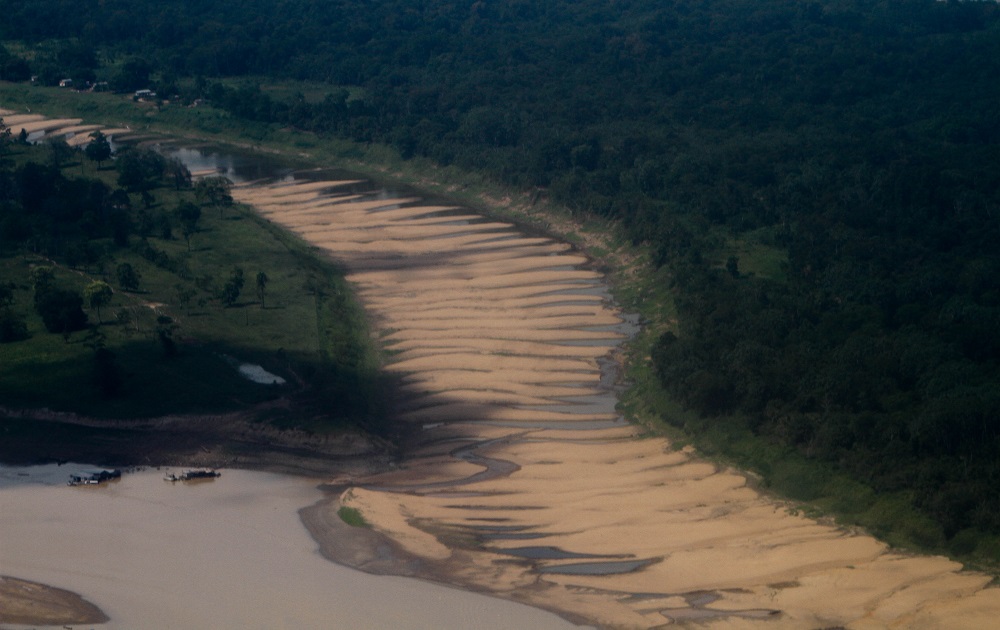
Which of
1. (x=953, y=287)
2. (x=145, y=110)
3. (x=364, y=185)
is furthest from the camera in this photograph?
(x=145, y=110)

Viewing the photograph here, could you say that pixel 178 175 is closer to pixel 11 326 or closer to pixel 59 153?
pixel 59 153

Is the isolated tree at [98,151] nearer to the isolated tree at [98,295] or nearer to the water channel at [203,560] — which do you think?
the isolated tree at [98,295]

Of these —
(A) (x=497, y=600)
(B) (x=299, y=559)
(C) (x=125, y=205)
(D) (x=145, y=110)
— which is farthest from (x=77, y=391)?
(D) (x=145, y=110)

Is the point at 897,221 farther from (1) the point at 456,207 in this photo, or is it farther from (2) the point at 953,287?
(1) the point at 456,207

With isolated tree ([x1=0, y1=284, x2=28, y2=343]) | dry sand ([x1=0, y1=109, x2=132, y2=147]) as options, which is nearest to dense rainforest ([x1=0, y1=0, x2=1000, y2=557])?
dry sand ([x1=0, y1=109, x2=132, y2=147])

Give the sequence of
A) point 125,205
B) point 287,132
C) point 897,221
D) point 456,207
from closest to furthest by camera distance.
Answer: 1. point 897,221
2. point 125,205
3. point 456,207
4. point 287,132


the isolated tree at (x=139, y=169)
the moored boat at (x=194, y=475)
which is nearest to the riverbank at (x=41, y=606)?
the moored boat at (x=194, y=475)
